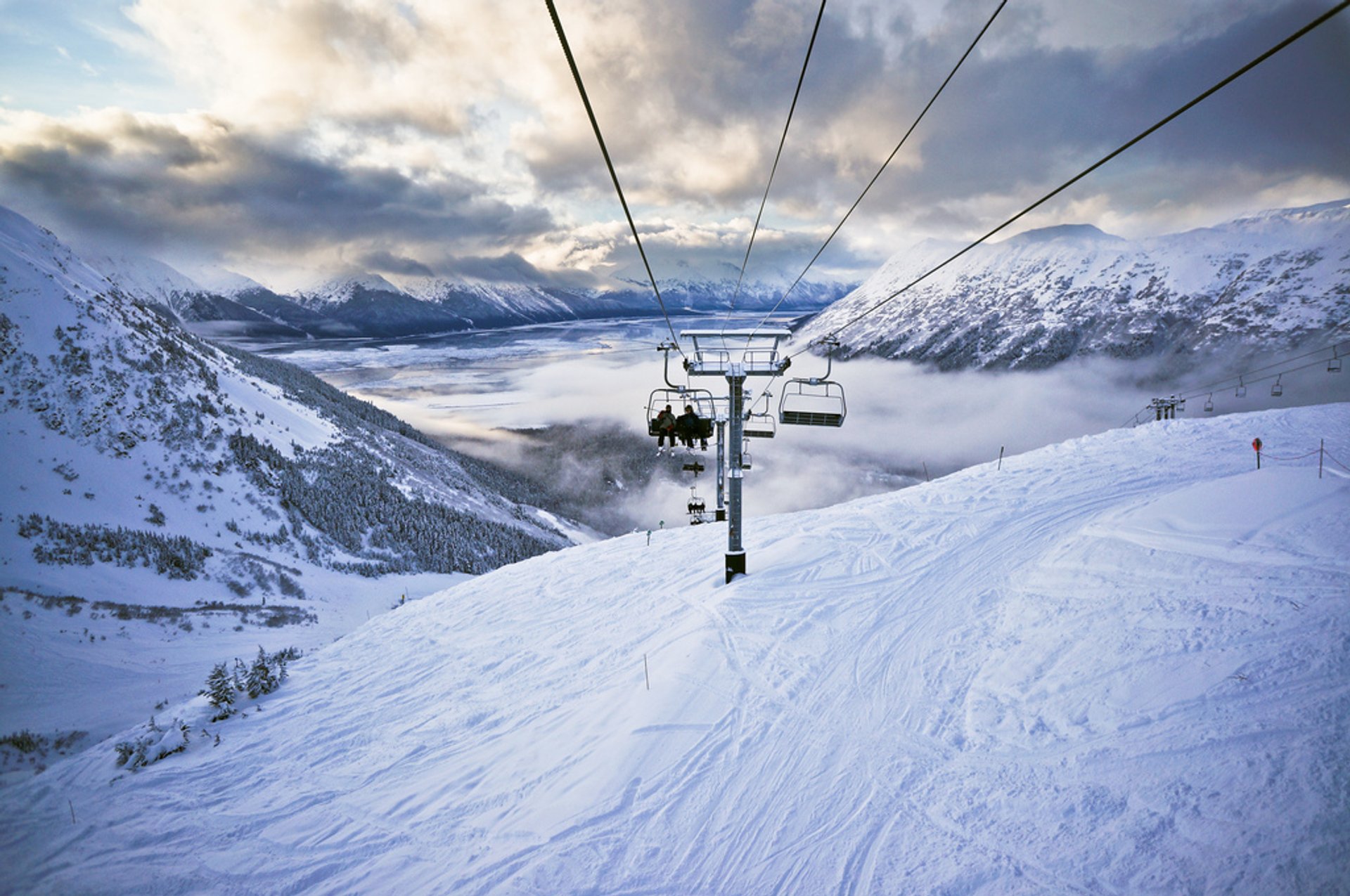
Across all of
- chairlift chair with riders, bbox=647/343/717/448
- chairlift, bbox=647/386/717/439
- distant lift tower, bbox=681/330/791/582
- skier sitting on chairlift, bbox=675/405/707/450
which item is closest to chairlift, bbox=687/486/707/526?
chairlift, bbox=647/386/717/439

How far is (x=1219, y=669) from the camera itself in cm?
743

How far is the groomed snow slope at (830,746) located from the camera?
5.73 m

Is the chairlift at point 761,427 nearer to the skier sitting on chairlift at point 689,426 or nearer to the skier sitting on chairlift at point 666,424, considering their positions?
the skier sitting on chairlift at point 689,426

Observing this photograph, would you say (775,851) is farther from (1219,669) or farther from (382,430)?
(382,430)

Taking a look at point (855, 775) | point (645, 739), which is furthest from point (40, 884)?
point (855, 775)

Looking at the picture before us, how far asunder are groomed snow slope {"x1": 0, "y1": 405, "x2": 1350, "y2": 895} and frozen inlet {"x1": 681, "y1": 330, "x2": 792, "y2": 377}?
514 centimetres

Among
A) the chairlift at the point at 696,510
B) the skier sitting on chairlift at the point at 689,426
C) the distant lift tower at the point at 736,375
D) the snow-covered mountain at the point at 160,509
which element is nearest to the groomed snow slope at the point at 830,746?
the distant lift tower at the point at 736,375

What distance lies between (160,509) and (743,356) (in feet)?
175

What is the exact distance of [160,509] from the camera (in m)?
42.8

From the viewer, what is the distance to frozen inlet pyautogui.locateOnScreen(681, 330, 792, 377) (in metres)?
12.9

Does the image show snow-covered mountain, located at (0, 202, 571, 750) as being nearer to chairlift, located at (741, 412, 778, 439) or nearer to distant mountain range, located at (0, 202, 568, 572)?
distant mountain range, located at (0, 202, 568, 572)

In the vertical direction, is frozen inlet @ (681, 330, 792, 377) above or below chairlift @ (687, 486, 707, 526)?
above

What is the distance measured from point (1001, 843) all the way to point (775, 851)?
8.05 ft

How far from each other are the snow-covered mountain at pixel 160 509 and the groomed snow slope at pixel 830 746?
16.4 metres
